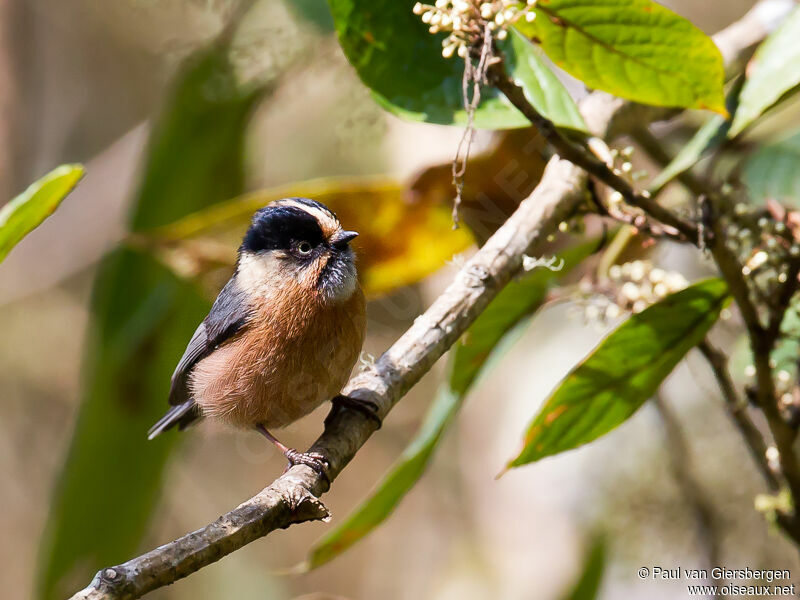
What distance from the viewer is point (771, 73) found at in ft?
7.29

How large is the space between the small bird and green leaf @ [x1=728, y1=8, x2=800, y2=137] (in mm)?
Answer: 1096

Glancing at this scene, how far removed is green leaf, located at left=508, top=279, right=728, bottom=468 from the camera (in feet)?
7.04

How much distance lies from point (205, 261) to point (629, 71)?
1.58m

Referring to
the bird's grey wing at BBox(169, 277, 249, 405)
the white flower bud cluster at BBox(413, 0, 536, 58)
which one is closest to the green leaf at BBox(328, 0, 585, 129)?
the white flower bud cluster at BBox(413, 0, 536, 58)

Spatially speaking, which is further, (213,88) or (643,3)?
(213,88)

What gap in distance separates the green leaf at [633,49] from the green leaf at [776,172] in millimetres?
880

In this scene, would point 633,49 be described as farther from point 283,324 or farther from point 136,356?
point 136,356

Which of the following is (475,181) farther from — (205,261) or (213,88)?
(213,88)

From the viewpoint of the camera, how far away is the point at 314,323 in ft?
8.11

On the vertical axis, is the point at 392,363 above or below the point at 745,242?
above

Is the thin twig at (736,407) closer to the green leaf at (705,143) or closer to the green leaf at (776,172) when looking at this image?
the green leaf at (705,143)

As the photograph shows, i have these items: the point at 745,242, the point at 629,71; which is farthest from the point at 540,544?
the point at 629,71

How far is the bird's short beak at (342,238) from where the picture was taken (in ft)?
8.34

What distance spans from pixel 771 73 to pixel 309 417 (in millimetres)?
3196
